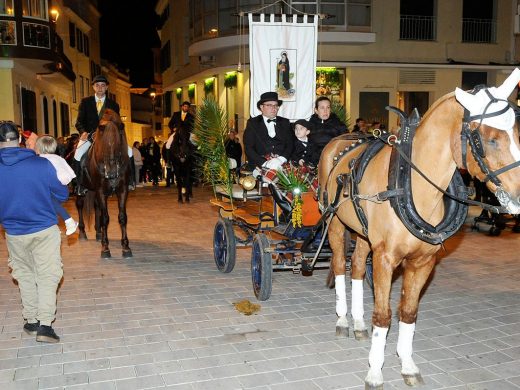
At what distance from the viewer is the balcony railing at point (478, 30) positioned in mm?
22188

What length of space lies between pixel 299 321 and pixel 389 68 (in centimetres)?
1762

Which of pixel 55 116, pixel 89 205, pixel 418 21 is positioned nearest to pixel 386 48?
pixel 418 21

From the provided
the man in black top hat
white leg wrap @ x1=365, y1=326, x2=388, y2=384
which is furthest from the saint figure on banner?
white leg wrap @ x1=365, y1=326, x2=388, y2=384

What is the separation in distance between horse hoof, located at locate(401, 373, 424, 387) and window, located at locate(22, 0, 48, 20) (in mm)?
20644

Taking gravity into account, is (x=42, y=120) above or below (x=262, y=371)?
above

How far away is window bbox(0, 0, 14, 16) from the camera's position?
1958 cm

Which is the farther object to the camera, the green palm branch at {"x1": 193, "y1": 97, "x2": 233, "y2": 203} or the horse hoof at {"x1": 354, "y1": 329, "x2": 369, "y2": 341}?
the green palm branch at {"x1": 193, "y1": 97, "x2": 233, "y2": 203}

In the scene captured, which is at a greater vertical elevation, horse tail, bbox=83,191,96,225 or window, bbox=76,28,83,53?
window, bbox=76,28,83,53

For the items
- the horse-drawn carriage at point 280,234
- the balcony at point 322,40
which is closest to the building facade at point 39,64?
the balcony at point 322,40

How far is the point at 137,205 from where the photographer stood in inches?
593

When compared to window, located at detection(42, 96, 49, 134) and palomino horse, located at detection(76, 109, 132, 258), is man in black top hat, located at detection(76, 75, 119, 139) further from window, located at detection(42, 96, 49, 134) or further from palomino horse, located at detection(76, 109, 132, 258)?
window, located at detection(42, 96, 49, 134)

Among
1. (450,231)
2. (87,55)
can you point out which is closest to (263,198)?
(450,231)

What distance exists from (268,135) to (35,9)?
1799 cm

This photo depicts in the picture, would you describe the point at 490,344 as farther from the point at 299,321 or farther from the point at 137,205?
the point at 137,205
